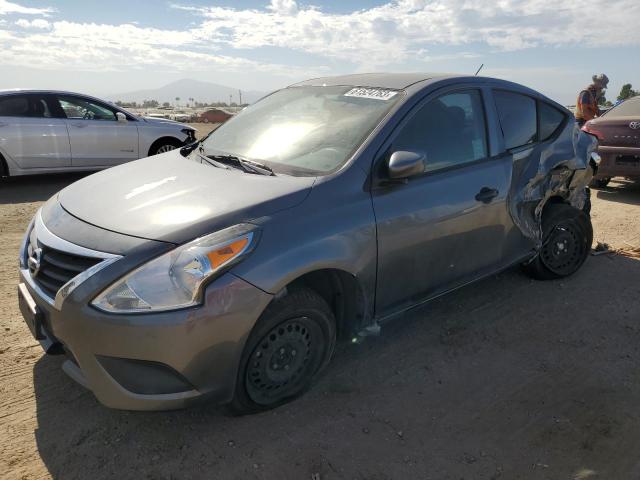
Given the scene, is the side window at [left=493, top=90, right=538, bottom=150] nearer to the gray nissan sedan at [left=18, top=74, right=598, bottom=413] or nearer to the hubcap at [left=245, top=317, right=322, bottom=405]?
the gray nissan sedan at [left=18, top=74, right=598, bottom=413]

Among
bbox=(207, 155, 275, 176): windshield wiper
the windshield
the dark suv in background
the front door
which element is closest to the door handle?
the front door

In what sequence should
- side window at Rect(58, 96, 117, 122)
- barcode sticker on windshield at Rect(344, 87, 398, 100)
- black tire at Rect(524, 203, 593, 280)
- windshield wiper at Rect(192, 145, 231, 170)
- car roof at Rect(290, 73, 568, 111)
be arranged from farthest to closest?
side window at Rect(58, 96, 117, 122) → black tire at Rect(524, 203, 593, 280) → car roof at Rect(290, 73, 568, 111) → barcode sticker on windshield at Rect(344, 87, 398, 100) → windshield wiper at Rect(192, 145, 231, 170)

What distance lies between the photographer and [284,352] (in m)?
2.64

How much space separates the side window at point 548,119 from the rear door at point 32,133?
699 cm

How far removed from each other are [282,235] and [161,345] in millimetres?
723

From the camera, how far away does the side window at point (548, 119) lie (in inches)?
162

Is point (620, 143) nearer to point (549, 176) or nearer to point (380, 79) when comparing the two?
point (549, 176)

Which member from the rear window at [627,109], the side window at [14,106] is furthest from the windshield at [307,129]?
the rear window at [627,109]

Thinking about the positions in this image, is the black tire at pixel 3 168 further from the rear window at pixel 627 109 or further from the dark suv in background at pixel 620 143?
the rear window at pixel 627 109

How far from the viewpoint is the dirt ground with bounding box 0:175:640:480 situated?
238cm

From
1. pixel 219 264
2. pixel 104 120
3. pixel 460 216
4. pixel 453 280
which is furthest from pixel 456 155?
pixel 104 120

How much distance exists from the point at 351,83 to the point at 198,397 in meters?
2.32

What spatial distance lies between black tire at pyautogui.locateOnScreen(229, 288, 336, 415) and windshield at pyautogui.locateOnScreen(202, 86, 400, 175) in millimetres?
774

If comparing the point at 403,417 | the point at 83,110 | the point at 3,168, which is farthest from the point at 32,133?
the point at 403,417
